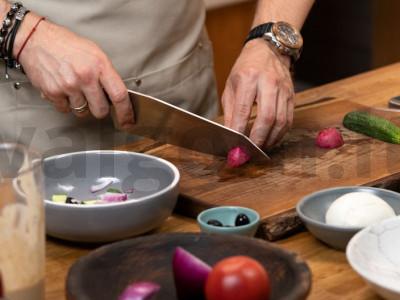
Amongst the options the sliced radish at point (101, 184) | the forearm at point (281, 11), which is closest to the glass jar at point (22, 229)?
the sliced radish at point (101, 184)

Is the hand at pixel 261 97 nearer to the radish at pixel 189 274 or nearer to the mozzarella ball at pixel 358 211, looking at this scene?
the mozzarella ball at pixel 358 211

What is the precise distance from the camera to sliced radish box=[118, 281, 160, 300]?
3.66 feet

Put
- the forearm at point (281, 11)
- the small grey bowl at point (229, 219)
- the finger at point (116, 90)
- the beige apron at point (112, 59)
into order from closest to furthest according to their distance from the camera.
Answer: the small grey bowl at point (229, 219) < the finger at point (116, 90) < the beige apron at point (112, 59) < the forearm at point (281, 11)

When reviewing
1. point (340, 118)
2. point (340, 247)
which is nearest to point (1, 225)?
point (340, 247)

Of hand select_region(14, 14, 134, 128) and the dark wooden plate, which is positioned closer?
the dark wooden plate

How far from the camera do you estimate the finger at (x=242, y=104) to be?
6.20 ft

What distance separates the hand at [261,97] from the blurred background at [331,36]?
1557 mm

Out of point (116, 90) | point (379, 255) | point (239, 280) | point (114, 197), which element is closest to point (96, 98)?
point (116, 90)

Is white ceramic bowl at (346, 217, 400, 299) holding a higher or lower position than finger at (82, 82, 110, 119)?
lower

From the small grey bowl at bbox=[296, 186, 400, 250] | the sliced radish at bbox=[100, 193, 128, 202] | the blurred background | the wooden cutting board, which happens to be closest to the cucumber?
the wooden cutting board

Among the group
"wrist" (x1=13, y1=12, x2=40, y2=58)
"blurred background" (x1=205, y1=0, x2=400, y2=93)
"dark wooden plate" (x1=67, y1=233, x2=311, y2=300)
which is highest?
"wrist" (x1=13, y1=12, x2=40, y2=58)

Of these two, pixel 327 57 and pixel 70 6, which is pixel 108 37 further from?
pixel 327 57

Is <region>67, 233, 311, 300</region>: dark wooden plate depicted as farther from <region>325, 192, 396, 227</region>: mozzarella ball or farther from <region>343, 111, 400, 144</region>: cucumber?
<region>343, 111, 400, 144</region>: cucumber

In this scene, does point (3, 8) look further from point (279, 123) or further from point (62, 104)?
point (279, 123)
